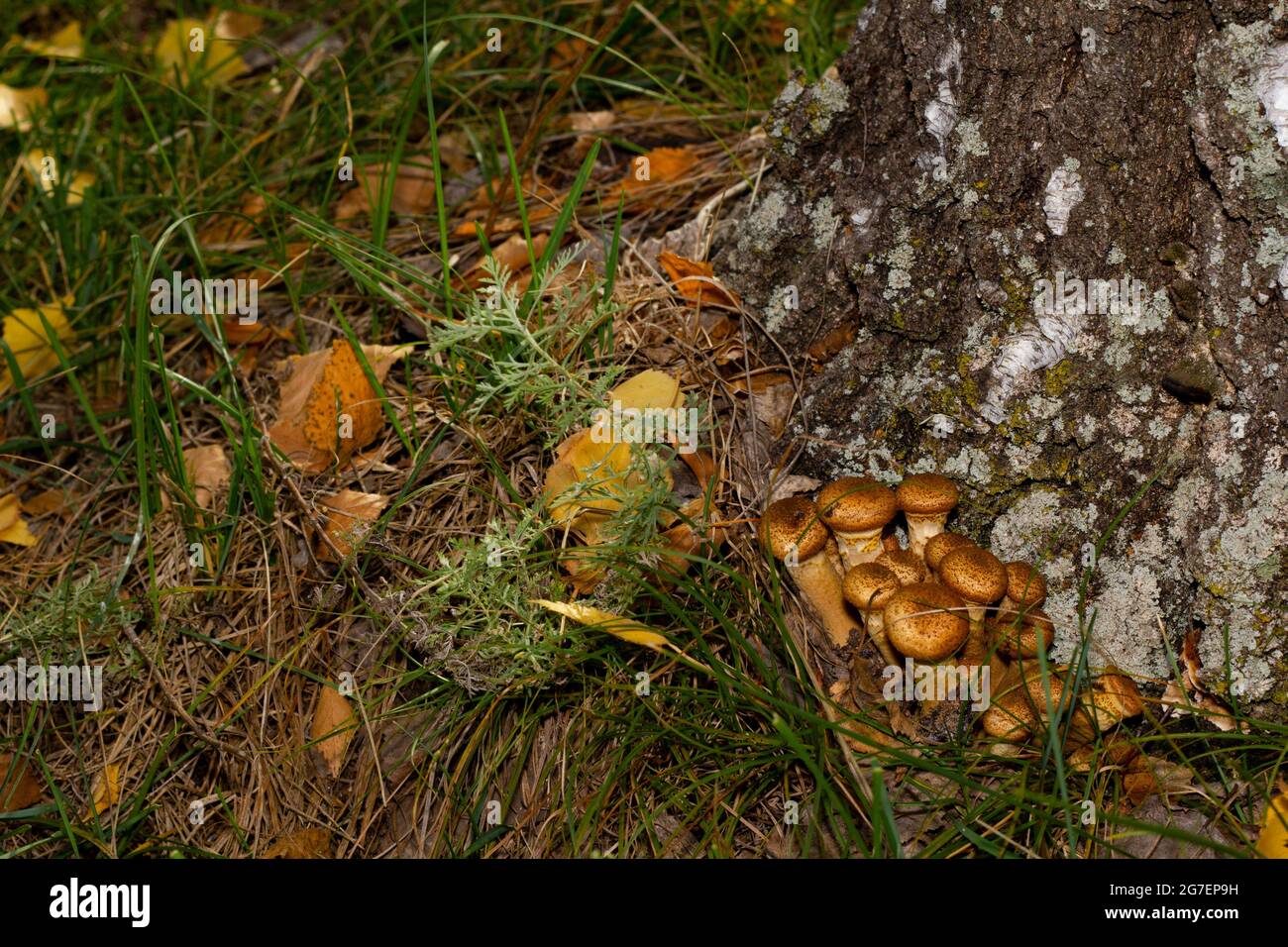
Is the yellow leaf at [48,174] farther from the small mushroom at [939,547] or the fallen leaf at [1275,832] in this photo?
the fallen leaf at [1275,832]

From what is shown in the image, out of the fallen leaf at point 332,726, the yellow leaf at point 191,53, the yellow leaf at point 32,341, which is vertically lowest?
the fallen leaf at point 332,726

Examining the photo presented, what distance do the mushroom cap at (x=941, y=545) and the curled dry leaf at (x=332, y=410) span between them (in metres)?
1.62

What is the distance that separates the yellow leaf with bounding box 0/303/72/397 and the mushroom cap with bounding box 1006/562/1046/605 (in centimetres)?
322

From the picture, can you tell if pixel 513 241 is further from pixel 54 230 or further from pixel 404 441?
pixel 54 230

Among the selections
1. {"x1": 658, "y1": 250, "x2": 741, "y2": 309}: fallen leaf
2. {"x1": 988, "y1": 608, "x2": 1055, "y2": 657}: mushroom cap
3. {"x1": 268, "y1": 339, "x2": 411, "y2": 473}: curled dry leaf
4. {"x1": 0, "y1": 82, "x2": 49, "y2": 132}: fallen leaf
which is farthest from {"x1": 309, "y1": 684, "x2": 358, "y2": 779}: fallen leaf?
{"x1": 0, "y1": 82, "x2": 49, "y2": 132}: fallen leaf

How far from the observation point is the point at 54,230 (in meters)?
3.97

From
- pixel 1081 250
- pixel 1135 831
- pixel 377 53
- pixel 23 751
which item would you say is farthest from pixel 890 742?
pixel 377 53

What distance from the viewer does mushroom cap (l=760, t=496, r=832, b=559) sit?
2523 millimetres

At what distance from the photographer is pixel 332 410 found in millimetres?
3094

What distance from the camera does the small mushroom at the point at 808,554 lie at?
253cm

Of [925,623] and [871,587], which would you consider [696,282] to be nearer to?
[871,587]

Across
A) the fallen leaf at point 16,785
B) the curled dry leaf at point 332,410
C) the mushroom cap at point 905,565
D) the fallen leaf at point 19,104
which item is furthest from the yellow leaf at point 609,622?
the fallen leaf at point 19,104

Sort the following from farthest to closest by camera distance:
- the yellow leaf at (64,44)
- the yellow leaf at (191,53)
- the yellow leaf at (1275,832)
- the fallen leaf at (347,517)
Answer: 1. the yellow leaf at (64,44)
2. the yellow leaf at (191,53)
3. the fallen leaf at (347,517)
4. the yellow leaf at (1275,832)
